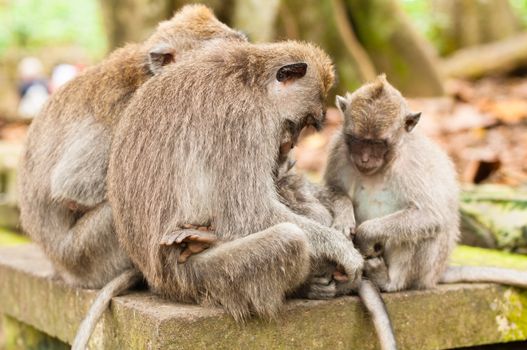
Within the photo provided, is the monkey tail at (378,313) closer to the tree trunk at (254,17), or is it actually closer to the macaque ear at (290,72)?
the macaque ear at (290,72)

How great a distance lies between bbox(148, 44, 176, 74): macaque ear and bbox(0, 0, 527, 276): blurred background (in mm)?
873

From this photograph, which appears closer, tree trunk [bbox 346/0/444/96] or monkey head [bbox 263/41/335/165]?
monkey head [bbox 263/41/335/165]

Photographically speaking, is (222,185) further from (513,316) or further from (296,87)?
(513,316)

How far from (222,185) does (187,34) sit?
4.93 feet

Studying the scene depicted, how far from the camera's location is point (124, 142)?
4301 millimetres

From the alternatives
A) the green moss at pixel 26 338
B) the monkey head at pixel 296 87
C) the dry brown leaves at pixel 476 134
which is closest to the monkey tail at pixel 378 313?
the monkey head at pixel 296 87

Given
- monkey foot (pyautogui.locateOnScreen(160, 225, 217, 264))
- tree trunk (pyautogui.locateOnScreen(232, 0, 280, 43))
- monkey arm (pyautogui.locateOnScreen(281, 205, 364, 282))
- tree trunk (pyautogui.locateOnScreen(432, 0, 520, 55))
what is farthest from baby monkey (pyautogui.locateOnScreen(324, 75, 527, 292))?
tree trunk (pyautogui.locateOnScreen(432, 0, 520, 55))

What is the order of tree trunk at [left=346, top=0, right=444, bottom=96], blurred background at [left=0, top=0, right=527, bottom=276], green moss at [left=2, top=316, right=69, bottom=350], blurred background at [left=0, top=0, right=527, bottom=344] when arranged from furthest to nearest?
1. tree trunk at [left=346, top=0, right=444, bottom=96]
2. blurred background at [left=0, top=0, right=527, bottom=276]
3. blurred background at [left=0, top=0, right=527, bottom=344]
4. green moss at [left=2, top=316, right=69, bottom=350]

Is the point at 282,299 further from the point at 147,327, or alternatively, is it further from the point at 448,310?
the point at 448,310

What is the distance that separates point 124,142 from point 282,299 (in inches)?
41.1

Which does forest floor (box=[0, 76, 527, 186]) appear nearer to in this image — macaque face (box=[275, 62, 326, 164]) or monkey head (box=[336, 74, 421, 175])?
monkey head (box=[336, 74, 421, 175])

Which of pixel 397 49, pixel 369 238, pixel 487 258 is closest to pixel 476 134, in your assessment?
pixel 397 49

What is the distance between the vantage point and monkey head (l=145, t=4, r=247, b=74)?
5.11 m

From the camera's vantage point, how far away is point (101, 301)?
4.36 meters
